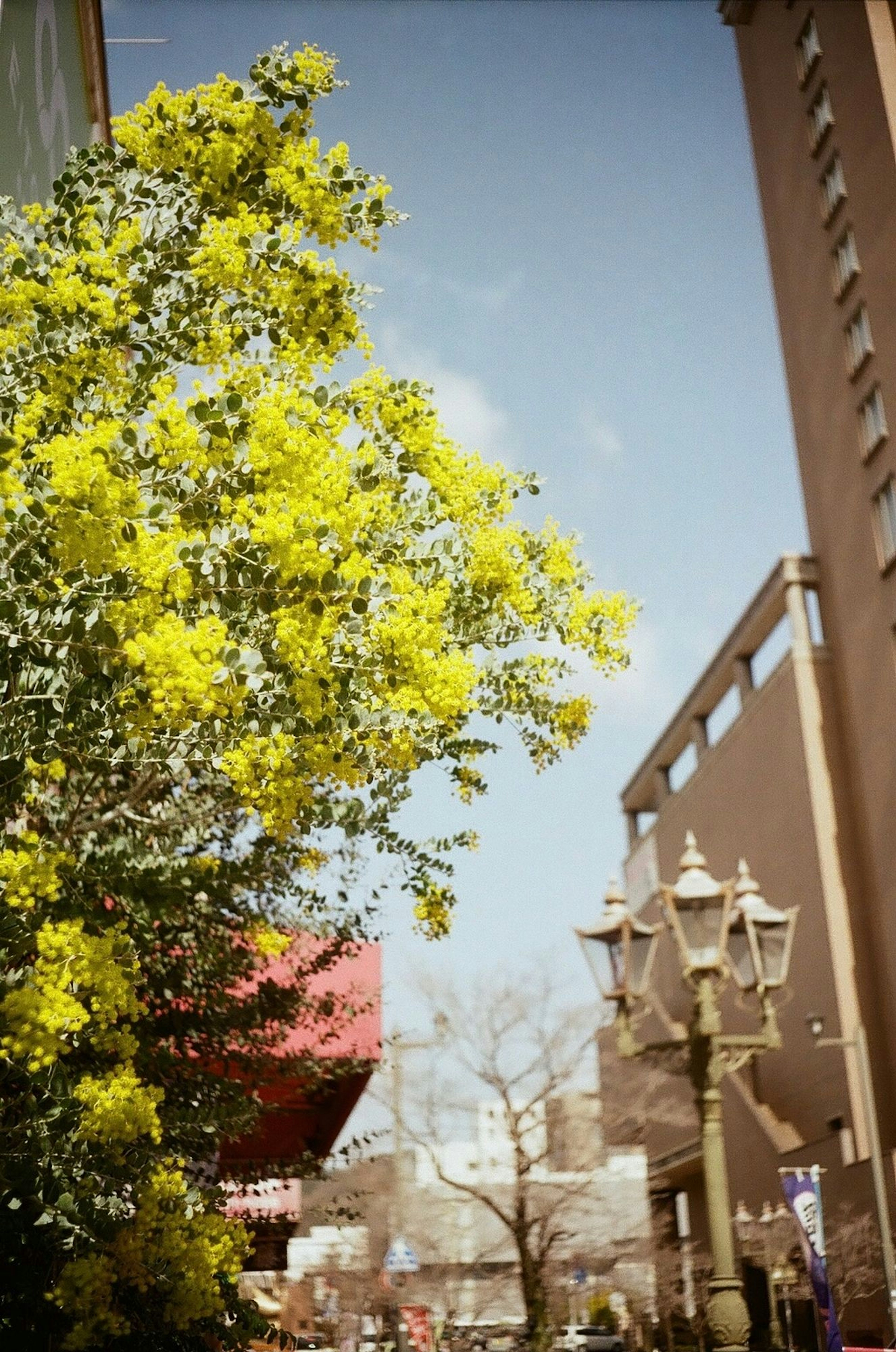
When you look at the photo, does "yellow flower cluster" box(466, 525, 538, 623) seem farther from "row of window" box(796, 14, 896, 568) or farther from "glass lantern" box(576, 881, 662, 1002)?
"row of window" box(796, 14, 896, 568)

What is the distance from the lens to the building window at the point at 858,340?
1262 inches

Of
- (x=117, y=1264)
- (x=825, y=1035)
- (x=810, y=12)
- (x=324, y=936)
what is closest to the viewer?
(x=117, y=1264)

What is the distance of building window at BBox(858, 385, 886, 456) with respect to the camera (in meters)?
31.5

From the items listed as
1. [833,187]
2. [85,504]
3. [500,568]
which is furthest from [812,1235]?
[833,187]

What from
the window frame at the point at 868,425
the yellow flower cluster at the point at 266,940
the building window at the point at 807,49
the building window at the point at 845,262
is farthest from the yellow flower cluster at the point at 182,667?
the building window at the point at 807,49

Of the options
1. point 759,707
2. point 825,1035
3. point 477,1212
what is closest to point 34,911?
point 825,1035

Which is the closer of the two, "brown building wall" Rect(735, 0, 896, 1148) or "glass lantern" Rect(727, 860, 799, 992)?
"glass lantern" Rect(727, 860, 799, 992)

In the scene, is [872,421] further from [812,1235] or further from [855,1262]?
[812,1235]

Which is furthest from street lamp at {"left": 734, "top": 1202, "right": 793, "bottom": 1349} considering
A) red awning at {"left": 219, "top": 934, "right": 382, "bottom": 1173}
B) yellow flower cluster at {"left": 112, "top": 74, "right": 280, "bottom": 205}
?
yellow flower cluster at {"left": 112, "top": 74, "right": 280, "bottom": 205}

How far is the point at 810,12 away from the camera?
35344mm

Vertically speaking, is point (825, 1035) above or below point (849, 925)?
below

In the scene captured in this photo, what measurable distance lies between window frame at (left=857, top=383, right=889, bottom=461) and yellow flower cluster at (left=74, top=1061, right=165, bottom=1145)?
30087 millimetres

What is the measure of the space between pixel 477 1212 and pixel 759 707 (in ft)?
86.0

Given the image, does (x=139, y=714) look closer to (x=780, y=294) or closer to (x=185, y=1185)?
(x=185, y=1185)
